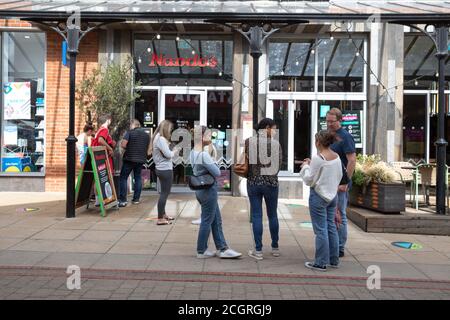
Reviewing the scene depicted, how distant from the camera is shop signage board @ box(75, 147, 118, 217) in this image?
880 cm

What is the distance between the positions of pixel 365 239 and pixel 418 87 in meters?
5.78

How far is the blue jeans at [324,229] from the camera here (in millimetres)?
5711

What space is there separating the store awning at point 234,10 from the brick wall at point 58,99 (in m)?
1.73

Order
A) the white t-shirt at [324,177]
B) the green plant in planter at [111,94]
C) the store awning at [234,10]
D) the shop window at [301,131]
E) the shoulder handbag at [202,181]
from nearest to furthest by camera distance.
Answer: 1. the white t-shirt at [324,177]
2. the shoulder handbag at [202,181]
3. the store awning at [234,10]
4. the green plant in planter at [111,94]
5. the shop window at [301,131]

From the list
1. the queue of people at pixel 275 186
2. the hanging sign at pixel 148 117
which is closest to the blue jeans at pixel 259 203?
the queue of people at pixel 275 186

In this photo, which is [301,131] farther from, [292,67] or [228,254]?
[228,254]

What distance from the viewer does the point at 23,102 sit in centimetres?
1207

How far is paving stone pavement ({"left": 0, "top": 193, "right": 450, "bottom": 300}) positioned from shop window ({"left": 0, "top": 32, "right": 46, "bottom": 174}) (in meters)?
3.47

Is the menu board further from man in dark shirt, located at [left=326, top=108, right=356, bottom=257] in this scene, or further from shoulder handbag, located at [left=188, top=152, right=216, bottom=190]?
man in dark shirt, located at [left=326, top=108, right=356, bottom=257]

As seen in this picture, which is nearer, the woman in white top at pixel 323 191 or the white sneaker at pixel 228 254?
the woman in white top at pixel 323 191

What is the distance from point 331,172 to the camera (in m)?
5.67

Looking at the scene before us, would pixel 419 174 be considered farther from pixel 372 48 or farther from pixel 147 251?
pixel 147 251

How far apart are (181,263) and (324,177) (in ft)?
6.72

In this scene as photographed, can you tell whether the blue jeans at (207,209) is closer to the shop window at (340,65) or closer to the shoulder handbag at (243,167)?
the shoulder handbag at (243,167)
